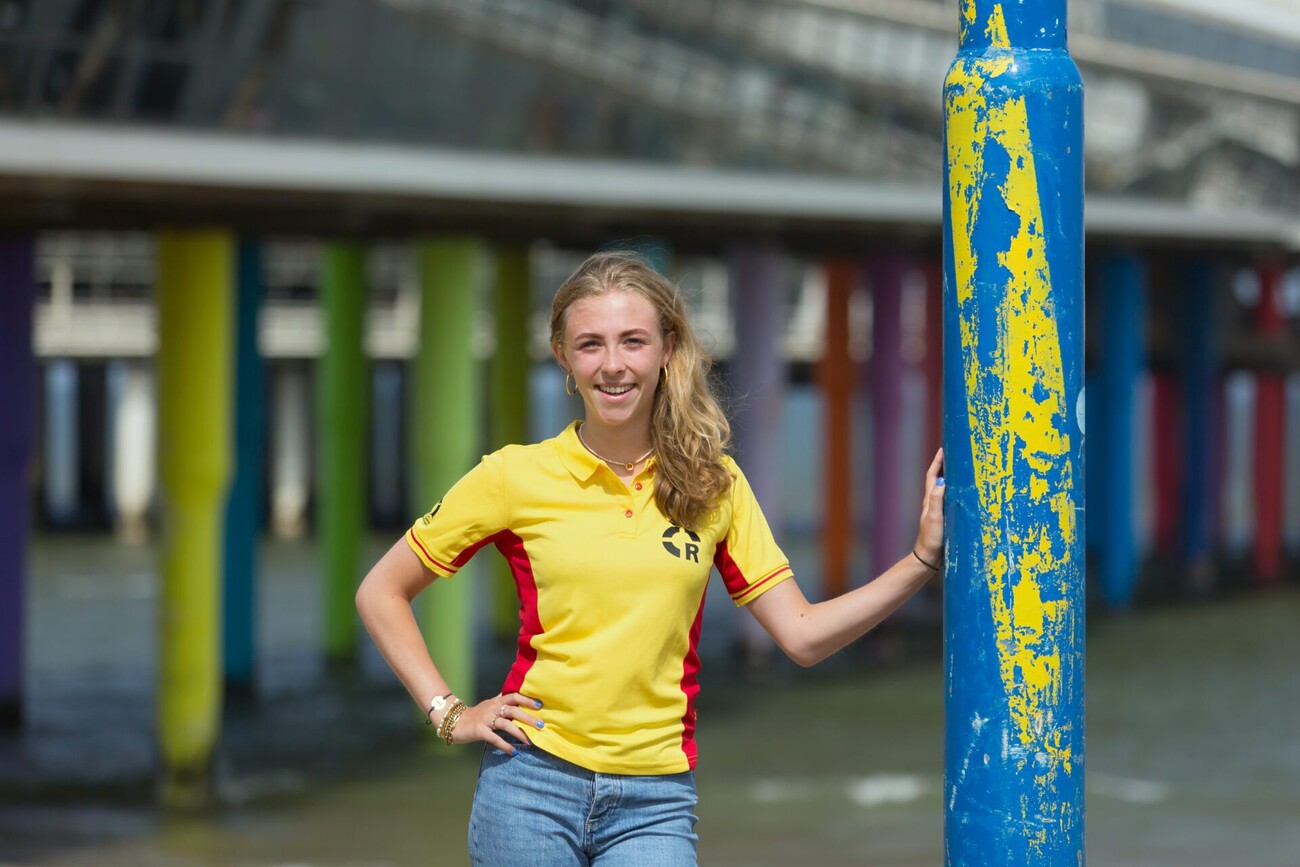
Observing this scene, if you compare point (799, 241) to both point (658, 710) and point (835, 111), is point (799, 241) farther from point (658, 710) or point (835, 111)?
point (658, 710)

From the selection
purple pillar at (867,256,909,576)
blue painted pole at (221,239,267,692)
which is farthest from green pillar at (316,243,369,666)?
purple pillar at (867,256,909,576)

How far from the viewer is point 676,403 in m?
3.46

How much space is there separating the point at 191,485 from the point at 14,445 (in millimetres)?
2842

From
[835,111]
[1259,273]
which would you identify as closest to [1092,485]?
[1259,273]

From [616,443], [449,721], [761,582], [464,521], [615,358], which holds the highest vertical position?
[615,358]

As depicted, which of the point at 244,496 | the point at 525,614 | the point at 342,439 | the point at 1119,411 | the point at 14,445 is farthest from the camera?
the point at 1119,411

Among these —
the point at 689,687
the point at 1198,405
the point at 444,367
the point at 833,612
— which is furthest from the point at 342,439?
the point at 833,612

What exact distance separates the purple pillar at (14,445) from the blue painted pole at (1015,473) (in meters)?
14.7

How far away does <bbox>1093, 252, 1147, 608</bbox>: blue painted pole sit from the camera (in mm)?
25484

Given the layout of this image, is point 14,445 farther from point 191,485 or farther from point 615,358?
point 615,358

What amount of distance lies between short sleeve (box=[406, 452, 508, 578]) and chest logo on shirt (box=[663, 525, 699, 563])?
0.27m

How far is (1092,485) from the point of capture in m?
29.2

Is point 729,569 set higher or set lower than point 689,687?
higher

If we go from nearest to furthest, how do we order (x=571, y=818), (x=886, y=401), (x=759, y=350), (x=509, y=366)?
1. (x=571, y=818)
2. (x=759, y=350)
3. (x=509, y=366)
4. (x=886, y=401)
